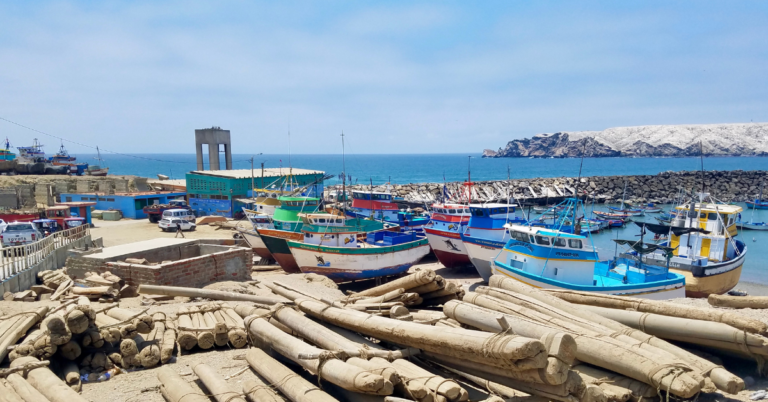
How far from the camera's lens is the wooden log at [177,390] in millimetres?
6731

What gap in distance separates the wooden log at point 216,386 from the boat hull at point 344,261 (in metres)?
15.6

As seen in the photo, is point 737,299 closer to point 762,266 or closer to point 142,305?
point 142,305

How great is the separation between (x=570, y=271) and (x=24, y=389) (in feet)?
52.5

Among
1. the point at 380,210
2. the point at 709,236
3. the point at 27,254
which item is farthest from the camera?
the point at 380,210

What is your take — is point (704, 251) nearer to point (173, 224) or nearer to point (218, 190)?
point (173, 224)

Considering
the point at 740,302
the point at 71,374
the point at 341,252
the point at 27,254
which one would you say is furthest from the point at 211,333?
the point at 341,252

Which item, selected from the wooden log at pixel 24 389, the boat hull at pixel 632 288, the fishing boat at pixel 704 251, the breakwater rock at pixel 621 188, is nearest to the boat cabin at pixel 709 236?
the fishing boat at pixel 704 251

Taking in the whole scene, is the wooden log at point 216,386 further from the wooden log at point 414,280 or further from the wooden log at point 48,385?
the wooden log at point 414,280

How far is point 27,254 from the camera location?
15875 mm

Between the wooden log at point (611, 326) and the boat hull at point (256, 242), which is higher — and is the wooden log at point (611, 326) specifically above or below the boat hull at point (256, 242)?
above

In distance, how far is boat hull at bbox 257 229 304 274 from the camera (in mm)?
24750

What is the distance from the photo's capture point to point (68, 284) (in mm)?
14383

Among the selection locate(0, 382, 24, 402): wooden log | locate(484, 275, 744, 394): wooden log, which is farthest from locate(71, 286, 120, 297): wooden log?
locate(484, 275, 744, 394): wooden log

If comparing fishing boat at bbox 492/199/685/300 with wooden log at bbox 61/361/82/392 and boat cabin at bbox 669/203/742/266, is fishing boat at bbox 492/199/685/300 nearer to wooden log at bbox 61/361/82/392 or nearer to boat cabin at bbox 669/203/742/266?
boat cabin at bbox 669/203/742/266
